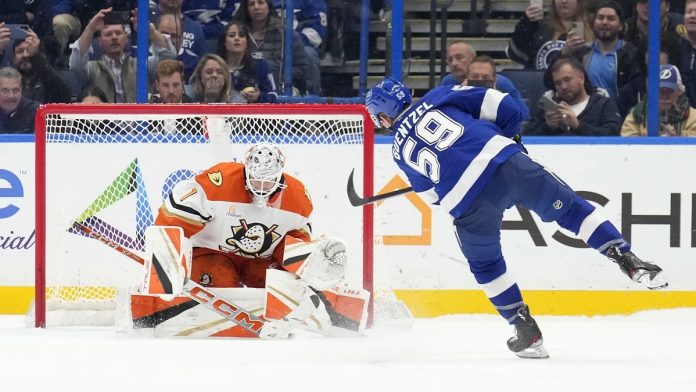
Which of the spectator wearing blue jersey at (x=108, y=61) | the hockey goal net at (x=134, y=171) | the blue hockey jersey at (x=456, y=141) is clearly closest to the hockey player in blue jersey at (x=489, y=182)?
the blue hockey jersey at (x=456, y=141)

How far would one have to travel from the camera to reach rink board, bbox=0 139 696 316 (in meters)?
5.37

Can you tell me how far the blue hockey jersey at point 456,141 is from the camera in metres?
3.81

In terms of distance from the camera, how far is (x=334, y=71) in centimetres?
553

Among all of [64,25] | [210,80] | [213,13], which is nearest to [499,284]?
[210,80]

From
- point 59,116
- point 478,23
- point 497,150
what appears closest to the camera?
point 497,150

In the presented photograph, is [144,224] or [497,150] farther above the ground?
[497,150]

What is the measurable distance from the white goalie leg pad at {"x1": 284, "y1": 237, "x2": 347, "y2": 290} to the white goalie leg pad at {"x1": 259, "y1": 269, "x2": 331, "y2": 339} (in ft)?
0.15

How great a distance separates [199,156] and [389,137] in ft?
2.87

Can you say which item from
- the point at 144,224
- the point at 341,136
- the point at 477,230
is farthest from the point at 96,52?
the point at 477,230

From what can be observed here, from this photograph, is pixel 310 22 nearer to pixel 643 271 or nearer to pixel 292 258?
pixel 292 258

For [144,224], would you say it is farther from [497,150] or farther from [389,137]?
[497,150]

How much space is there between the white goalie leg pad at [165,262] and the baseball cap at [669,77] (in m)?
2.39

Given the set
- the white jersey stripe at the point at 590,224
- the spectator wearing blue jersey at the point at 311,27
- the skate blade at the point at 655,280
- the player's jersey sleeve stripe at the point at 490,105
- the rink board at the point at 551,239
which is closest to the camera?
the skate blade at the point at 655,280

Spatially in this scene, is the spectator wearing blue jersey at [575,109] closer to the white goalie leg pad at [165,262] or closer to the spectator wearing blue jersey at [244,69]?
the spectator wearing blue jersey at [244,69]
